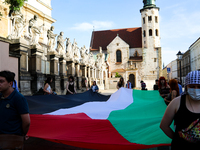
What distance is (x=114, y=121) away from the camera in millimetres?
3895

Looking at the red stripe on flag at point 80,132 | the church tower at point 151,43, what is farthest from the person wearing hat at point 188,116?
the church tower at point 151,43

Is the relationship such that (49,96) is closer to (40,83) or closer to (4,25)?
(40,83)

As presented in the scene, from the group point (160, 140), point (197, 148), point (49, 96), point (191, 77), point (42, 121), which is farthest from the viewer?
point (49, 96)

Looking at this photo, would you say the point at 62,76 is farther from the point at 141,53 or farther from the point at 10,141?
the point at 141,53

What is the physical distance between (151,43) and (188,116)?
49.9 metres

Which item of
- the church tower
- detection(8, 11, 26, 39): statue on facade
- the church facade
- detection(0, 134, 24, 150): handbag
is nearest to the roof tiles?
the church facade

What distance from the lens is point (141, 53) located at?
5169 centimetres

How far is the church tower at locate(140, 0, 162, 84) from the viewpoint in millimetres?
49125

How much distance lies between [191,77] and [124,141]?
193cm

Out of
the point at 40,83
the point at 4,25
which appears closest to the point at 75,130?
the point at 40,83

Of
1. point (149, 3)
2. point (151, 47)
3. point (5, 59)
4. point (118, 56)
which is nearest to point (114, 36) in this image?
point (118, 56)

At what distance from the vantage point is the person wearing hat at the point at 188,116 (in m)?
1.88

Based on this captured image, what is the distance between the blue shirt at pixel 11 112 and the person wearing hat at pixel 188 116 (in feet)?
5.62

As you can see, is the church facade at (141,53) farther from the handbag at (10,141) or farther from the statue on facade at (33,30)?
the handbag at (10,141)
